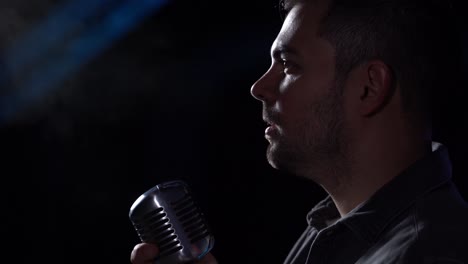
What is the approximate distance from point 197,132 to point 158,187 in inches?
53.1

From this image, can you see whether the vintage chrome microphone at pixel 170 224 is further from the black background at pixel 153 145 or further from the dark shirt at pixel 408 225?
the black background at pixel 153 145

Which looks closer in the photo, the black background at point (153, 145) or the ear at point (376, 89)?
the ear at point (376, 89)

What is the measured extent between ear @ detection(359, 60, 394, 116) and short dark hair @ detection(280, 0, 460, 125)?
0.06 ft

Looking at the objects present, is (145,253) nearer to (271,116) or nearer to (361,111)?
(271,116)

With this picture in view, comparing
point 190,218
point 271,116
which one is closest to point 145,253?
point 190,218

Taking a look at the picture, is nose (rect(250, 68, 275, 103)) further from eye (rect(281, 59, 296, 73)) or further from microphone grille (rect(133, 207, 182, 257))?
microphone grille (rect(133, 207, 182, 257))

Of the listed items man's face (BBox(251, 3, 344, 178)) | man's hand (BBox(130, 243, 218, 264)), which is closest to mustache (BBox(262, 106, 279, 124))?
man's face (BBox(251, 3, 344, 178))

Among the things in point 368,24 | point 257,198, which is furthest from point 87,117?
point 368,24

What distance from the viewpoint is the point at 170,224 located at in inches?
49.7

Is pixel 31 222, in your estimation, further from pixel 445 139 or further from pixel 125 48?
pixel 445 139

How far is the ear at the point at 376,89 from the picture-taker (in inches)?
53.8

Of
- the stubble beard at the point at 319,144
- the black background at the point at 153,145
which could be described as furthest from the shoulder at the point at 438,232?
the black background at the point at 153,145

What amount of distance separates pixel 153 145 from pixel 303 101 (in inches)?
50.4

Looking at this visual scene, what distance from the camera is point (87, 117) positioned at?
252 centimetres
